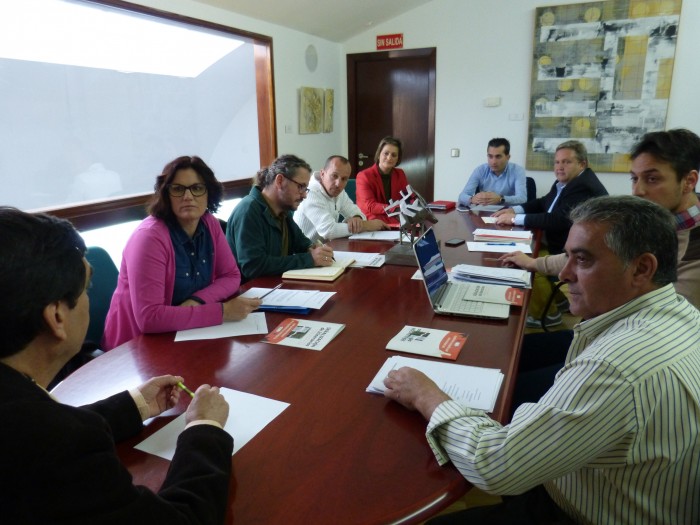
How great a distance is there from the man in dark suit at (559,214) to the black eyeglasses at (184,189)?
2.02m

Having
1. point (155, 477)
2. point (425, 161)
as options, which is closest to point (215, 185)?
point (155, 477)

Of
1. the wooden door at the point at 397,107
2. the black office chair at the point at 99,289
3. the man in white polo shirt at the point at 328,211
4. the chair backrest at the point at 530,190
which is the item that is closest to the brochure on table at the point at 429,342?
the black office chair at the point at 99,289

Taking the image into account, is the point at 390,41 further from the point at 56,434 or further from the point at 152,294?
the point at 56,434

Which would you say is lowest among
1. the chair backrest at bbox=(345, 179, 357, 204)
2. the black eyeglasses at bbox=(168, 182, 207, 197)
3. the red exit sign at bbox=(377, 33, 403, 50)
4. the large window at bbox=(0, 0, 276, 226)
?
the chair backrest at bbox=(345, 179, 357, 204)

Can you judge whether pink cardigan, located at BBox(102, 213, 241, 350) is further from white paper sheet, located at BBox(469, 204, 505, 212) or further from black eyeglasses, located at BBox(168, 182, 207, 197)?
white paper sheet, located at BBox(469, 204, 505, 212)

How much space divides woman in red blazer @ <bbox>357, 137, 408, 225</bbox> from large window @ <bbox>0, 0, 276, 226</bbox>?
1345 millimetres

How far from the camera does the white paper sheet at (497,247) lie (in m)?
2.54

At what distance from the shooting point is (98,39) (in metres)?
3.30

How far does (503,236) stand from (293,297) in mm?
1492

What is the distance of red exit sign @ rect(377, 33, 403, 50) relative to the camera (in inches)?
221

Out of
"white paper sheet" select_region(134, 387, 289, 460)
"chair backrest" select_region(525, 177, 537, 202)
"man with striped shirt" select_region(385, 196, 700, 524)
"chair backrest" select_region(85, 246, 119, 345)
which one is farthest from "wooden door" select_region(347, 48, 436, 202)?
"white paper sheet" select_region(134, 387, 289, 460)

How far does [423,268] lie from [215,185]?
0.90m

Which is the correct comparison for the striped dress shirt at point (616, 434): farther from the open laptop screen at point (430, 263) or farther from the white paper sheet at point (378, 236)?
the white paper sheet at point (378, 236)

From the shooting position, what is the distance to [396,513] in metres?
0.80
